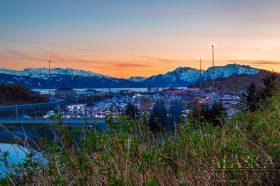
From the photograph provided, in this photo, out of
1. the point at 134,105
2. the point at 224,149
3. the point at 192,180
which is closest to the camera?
the point at 192,180

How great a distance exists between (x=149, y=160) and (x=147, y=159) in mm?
54

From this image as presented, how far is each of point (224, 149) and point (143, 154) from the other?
0.85 m

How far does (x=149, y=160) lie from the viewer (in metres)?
5.23

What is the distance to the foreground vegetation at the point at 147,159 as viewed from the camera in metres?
4.62

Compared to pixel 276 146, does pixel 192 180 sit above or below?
below

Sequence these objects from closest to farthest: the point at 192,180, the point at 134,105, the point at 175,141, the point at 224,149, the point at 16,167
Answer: the point at 192,180
the point at 224,149
the point at 16,167
the point at 175,141
the point at 134,105

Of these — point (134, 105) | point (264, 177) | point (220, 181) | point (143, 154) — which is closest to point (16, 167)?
point (143, 154)

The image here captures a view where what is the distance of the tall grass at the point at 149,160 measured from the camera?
4617 mm

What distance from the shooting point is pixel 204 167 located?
4.93 m

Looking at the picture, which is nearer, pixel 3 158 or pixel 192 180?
pixel 192 180

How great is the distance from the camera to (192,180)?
4848mm

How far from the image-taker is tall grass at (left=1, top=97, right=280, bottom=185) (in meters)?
4.62

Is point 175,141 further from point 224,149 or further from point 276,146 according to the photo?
point 276,146

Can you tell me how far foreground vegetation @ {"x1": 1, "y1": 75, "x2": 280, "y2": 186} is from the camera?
4617mm
